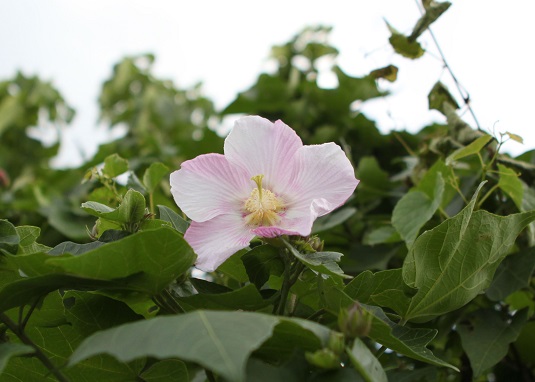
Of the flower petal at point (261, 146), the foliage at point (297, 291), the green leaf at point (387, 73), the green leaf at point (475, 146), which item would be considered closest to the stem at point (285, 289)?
the foliage at point (297, 291)

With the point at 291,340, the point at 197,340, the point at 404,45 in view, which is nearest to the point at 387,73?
the point at 404,45

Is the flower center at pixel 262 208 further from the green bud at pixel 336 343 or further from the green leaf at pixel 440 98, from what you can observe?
the green leaf at pixel 440 98

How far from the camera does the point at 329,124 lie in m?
1.79

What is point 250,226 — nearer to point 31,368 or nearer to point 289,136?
point 289,136

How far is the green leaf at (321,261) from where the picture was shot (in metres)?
0.62

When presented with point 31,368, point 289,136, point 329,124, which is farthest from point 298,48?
point 31,368

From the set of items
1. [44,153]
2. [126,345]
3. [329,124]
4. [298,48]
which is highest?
[126,345]

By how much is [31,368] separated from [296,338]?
304 millimetres

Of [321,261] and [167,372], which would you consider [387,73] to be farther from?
[167,372]

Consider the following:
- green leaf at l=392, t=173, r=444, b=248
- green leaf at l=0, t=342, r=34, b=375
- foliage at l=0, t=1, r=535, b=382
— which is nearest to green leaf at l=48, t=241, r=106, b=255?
foliage at l=0, t=1, r=535, b=382

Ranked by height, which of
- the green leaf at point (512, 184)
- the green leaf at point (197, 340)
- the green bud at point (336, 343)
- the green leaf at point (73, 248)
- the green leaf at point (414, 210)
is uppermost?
the green leaf at point (197, 340)

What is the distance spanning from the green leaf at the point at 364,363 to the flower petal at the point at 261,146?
23cm

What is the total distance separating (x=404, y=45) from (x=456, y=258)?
1.55ft

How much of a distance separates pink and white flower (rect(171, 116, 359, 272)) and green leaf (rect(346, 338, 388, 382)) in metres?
0.17
